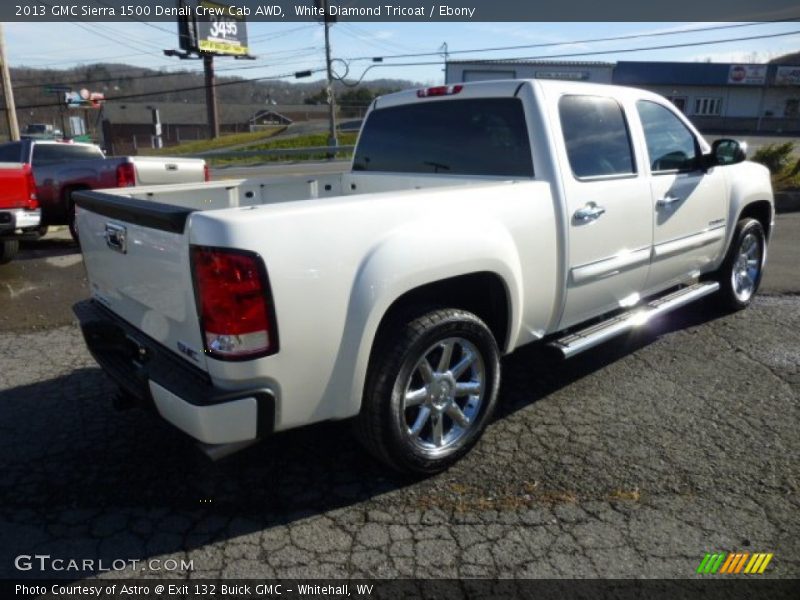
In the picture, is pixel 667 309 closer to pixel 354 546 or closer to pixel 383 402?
pixel 383 402

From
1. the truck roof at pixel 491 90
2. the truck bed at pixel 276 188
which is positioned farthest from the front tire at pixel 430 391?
the truck roof at pixel 491 90

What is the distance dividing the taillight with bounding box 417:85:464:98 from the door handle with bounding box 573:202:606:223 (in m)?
1.14

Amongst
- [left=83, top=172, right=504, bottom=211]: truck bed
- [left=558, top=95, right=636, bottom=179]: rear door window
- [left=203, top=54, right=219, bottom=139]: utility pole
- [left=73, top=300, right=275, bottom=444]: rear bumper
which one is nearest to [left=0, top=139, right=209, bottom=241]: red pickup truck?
[left=83, top=172, right=504, bottom=211]: truck bed

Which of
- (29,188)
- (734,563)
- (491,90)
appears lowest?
(734,563)

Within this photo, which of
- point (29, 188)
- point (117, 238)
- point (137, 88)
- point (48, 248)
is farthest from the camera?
point (137, 88)

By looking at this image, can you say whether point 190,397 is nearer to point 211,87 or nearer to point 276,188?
point 276,188

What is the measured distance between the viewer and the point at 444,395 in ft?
9.87

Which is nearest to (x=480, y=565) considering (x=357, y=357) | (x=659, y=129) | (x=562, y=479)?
(x=562, y=479)

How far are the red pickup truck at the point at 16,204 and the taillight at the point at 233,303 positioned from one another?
6.67 m

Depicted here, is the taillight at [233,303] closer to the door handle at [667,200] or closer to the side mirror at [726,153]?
the door handle at [667,200]

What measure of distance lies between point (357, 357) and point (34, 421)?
2.31 m

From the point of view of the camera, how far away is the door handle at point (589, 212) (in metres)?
3.39

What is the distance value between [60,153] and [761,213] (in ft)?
34.8

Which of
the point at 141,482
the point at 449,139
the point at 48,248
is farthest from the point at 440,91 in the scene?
the point at 48,248
